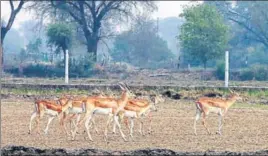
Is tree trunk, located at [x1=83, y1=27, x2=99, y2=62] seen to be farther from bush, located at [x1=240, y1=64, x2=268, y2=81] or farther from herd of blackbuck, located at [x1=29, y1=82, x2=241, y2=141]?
herd of blackbuck, located at [x1=29, y1=82, x2=241, y2=141]

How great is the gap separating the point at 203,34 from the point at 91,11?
10.3m

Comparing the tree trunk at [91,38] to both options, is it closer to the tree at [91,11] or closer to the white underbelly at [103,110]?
the tree at [91,11]

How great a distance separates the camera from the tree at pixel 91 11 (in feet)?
175

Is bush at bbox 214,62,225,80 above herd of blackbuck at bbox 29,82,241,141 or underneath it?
above

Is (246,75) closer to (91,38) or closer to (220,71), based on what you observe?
(220,71)

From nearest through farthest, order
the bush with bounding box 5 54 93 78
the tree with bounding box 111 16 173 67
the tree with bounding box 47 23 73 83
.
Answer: the bush with bounding box 5 54 93 78
the tree with bounding box 47 23 73 83
the tree with bounding box 111 16 173 67

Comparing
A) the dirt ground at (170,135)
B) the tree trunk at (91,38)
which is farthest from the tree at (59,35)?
the dirt ground at (170,135)

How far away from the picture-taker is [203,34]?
152 feet

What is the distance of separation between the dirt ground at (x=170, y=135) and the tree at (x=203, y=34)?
908 inches

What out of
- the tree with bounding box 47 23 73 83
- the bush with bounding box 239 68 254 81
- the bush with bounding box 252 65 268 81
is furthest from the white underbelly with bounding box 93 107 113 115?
the tree with bounding box 47 23 73 83

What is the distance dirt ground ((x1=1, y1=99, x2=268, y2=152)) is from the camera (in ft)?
50.5

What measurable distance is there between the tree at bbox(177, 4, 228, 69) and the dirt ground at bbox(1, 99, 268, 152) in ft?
75.7

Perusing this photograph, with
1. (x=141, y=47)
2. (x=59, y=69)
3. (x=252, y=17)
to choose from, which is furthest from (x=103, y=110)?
(x=141, y=47)

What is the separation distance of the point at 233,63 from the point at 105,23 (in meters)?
10.1
